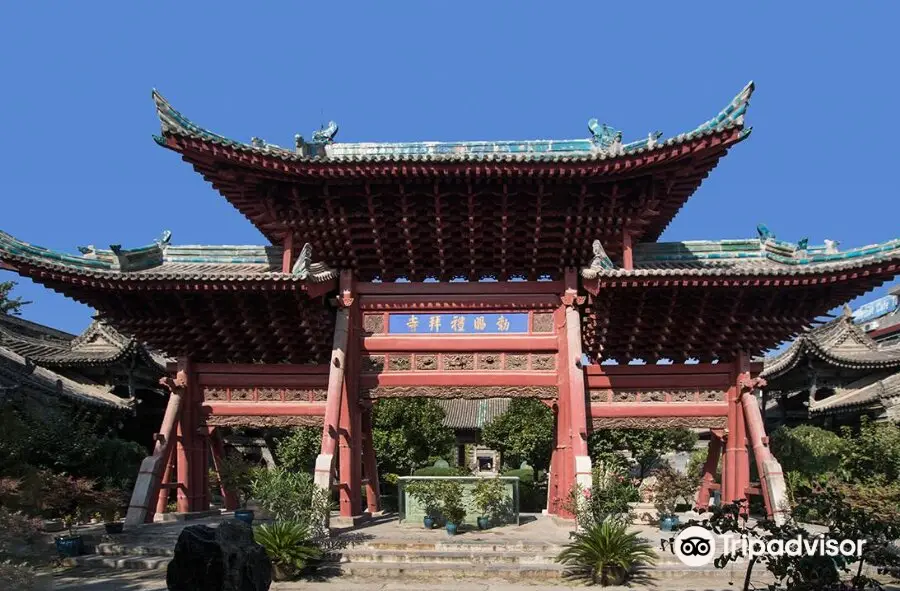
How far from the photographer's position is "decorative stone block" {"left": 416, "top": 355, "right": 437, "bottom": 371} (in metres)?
13.4

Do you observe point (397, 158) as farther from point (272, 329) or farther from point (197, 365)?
point (197, 365)

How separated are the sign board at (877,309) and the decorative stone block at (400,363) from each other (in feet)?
114

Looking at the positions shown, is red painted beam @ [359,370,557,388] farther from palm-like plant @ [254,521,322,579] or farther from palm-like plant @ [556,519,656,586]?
palm-like plant @ [254,521,322,579]

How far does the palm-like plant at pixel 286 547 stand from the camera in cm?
977

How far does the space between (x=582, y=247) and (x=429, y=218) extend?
3.16m

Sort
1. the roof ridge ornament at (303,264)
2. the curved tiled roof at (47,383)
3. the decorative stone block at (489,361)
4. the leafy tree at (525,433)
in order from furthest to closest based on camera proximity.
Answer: the leafy tree at (525,433)
the curved tiled roof at (47,383)
the decorative stone block at (489,361)
the roof ridge ornament at (303,264)

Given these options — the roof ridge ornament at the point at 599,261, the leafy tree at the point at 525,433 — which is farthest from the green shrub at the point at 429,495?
the leafy tree at the point at 525,433

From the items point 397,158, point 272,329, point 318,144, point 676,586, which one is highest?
point 318,144

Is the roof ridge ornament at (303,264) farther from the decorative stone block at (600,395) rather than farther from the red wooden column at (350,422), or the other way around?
the decorative stone block at (600,395)

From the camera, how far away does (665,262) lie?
13945 mm

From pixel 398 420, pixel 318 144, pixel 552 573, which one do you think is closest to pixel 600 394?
pixel 552 573

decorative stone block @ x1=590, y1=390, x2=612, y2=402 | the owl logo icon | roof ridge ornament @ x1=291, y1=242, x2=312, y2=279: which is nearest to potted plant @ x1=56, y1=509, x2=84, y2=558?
roof ridge ornament @ x1=291, y1=242, x2=312, y2=279

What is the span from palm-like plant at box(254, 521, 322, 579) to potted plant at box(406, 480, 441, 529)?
308cm

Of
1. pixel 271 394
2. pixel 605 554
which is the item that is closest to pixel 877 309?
pixel 605 554
